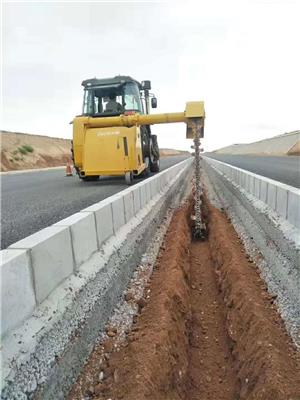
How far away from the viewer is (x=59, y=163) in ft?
167

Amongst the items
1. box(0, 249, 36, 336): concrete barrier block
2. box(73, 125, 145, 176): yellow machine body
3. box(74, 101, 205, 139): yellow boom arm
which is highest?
box(74, 101, 205, 139): yellow boom arm

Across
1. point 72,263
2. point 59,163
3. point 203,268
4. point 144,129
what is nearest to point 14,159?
point 59,163

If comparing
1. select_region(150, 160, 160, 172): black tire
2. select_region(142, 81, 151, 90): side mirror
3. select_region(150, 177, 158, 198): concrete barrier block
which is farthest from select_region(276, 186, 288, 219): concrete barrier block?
select_region(150, 160, 160, 172): black tire

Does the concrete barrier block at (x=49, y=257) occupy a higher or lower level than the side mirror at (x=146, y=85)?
lower

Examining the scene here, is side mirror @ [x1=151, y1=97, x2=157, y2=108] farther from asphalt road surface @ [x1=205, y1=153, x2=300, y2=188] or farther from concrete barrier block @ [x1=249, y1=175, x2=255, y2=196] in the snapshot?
concrete barrier block @ [x1=249, y1=175, x2=255, y2=196]

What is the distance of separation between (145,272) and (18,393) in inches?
138

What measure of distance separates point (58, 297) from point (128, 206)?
3207 millimetres

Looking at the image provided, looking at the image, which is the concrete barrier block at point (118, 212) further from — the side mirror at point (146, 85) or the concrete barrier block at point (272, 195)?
the side mirror at point (146, 85)

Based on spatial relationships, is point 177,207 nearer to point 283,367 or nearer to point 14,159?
point 283,367

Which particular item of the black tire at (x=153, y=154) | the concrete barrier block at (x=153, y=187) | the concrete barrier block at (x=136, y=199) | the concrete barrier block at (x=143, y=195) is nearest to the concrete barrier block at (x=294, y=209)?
the concrete barrier block at (x=136, y=199)

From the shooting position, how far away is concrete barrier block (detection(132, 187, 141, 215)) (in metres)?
6.75

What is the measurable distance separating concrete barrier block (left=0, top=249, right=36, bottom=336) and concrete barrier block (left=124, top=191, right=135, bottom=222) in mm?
3273

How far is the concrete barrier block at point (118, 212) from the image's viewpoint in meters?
5.25

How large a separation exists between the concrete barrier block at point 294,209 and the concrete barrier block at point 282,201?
0.22 meters
